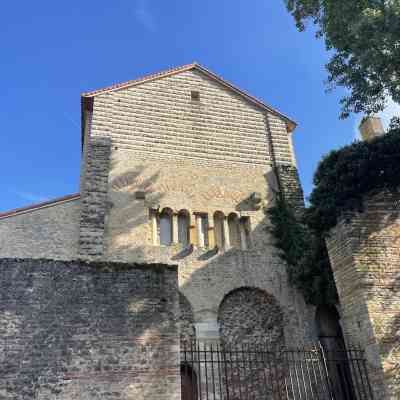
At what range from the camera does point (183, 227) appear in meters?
13.8

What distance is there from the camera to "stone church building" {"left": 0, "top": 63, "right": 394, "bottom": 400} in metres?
6.68

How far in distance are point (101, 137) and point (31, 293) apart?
8.36 meters

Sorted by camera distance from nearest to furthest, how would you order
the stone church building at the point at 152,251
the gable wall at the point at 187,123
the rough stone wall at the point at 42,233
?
the stone church building at the point at 152,251 → the rough stone wall at the point at 42,233 → the gable wall at the point at 187,123

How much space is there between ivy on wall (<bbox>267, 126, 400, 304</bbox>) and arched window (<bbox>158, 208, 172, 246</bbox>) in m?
3.83

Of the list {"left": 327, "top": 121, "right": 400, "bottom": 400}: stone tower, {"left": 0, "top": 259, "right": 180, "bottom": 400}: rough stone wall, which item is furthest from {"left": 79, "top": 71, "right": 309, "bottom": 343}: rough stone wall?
{"left": 0, "top": 259, "right": 180, "bottom": 400}: rough stone wall

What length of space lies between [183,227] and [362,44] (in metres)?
7.28

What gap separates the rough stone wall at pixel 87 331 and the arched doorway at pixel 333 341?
6.45 meters

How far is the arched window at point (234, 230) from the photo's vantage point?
13883 mm

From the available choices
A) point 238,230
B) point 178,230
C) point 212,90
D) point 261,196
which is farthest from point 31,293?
point 212,90

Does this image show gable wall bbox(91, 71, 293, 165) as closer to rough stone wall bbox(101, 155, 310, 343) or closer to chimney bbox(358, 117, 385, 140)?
rough stone wall bbox(101, 155, 310, 343)

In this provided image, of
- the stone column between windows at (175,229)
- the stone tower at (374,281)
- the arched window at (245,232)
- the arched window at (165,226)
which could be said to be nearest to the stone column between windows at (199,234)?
the stone column between windows at (175,229)

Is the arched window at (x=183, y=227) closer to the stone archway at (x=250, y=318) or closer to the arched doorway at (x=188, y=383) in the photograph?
the stone archway at (x=250, y=318)

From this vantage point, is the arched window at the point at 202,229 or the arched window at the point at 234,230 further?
the arched window at the point at 234,230

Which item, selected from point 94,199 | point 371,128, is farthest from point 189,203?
point 371,128
